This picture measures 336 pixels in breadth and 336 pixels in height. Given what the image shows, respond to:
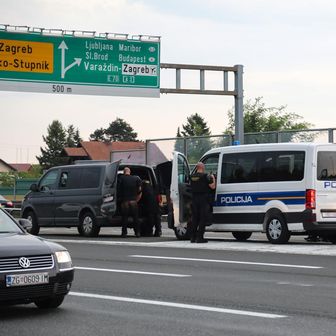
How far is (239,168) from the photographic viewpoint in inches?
757

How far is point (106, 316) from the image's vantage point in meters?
8.73

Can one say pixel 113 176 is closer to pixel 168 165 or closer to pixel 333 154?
pixel 168 165

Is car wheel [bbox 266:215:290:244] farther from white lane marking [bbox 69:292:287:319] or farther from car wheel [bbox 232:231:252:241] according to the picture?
white lane marking [bbox 69:292:287:319]

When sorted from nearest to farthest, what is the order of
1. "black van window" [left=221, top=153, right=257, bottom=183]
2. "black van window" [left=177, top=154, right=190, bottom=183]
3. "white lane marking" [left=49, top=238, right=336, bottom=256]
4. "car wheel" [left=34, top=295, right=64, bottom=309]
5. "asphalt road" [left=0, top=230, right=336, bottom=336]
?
"asphalt road" [left=0, top=230, right=336, bottom=336], "car wheel" [left=34, top=295, right=64, bottom=309], "white lane marking" [left=49, top=238, right=336, bottom=256], "black van window" [left=221, top=153, right=257, bottom=183], "black van window" [left=177, top=154, right=190, bottom=183]

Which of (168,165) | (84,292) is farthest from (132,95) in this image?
(84,292)

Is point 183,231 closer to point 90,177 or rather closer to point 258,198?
point 258,198

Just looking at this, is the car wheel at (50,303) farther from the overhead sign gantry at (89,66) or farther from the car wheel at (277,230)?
the overhead sign gantry at (89,66)

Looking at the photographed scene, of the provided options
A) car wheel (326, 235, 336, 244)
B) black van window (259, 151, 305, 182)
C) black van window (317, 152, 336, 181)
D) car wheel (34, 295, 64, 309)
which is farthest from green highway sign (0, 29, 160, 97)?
car wheel (34, 295, 64, 309)

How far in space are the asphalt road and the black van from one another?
16.9 feet

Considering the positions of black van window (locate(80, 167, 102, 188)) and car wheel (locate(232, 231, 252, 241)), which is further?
black van window (locate(80, 167, 102, 188))

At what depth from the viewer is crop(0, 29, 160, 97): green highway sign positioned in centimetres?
2975

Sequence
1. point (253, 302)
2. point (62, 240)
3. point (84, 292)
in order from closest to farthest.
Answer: point (253, 302) → point (84, 292) → point (62, 240)

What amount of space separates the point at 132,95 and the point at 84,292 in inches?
835

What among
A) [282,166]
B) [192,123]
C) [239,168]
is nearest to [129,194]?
[239,168]
